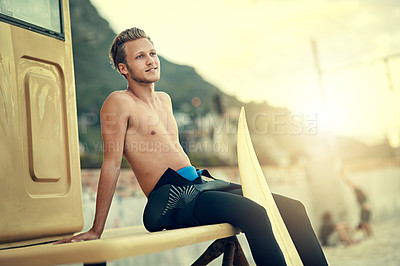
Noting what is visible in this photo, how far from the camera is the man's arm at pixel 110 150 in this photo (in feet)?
5.14

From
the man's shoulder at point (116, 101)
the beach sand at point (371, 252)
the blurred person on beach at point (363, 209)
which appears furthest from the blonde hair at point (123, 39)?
the blurred person on beach at point (363, 209)

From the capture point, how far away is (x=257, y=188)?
1.71 metres

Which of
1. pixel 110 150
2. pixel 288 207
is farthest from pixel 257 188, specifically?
pixel 110 150

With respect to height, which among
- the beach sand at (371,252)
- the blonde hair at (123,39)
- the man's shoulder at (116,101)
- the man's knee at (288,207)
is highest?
the blonde hair at (123,39)

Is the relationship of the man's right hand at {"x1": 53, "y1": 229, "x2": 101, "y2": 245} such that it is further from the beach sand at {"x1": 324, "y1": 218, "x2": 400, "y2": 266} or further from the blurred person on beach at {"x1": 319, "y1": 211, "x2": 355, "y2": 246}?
the blurred person on beach at {"x1": 319, "y1": 211, "x2": 355, "y2": 246}

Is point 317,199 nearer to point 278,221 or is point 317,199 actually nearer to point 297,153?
point 297,153

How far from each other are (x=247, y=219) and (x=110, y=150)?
1.85ft

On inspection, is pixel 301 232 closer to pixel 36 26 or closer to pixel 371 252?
pixel 36 26

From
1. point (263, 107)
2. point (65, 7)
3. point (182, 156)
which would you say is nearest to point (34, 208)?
point (182, 156)

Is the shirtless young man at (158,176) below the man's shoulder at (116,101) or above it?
below

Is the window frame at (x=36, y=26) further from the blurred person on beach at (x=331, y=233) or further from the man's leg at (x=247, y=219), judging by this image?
the blurred person on beach at (x=331, y=233)

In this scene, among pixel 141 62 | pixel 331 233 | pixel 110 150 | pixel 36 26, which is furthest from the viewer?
pixel 331 233

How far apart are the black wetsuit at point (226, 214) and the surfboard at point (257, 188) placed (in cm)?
9

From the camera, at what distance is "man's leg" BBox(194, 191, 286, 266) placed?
58.3 inches
